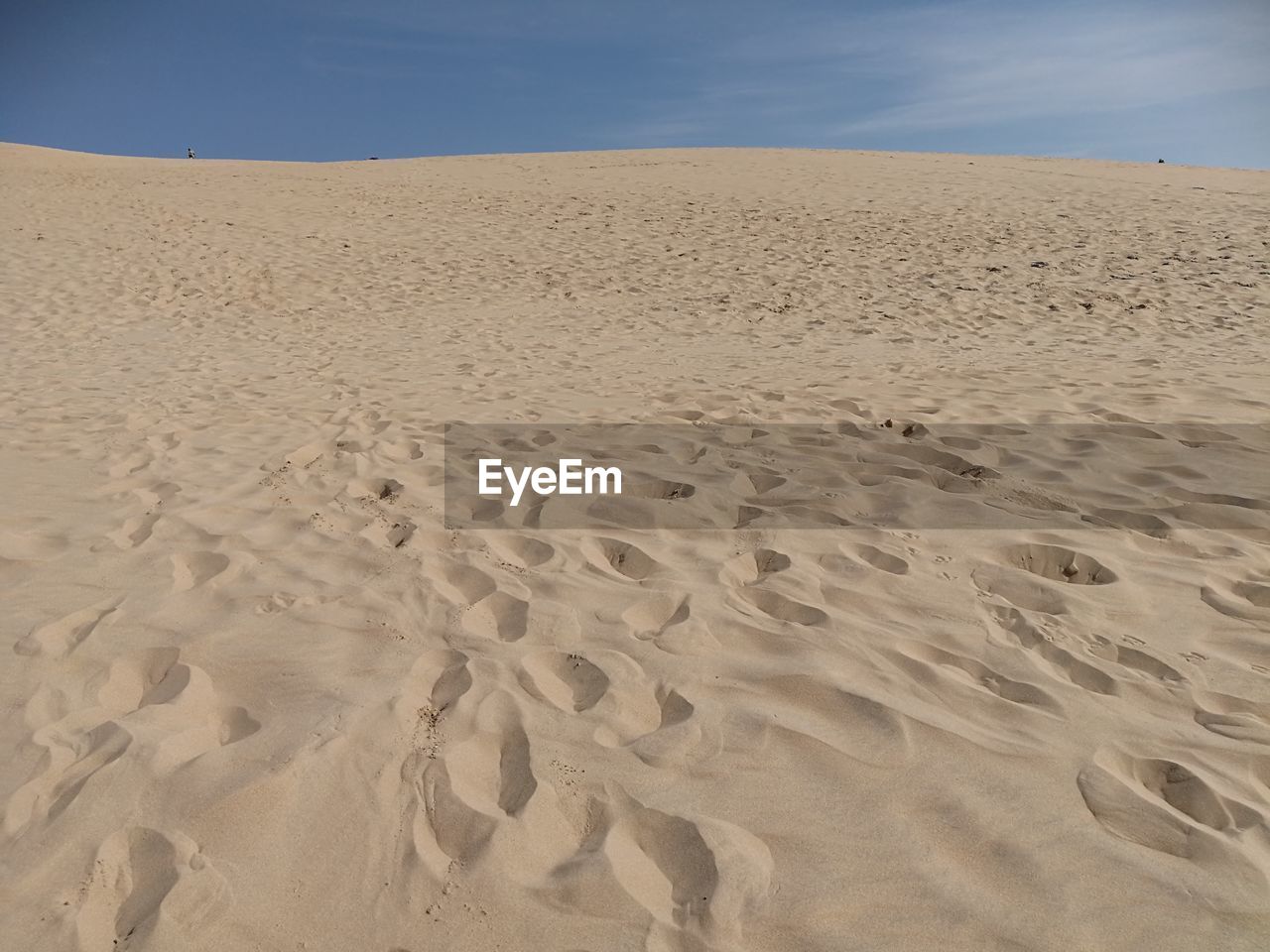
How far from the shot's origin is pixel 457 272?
41.0ft

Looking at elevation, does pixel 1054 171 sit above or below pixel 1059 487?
above

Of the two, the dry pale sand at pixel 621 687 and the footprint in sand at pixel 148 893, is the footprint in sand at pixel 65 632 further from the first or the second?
the footprint in sand at pixel 148 893

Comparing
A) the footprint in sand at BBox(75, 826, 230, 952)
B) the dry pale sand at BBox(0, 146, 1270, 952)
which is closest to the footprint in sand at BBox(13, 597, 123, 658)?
the dry pale sand at BBox(0, 146, 1270, 952)

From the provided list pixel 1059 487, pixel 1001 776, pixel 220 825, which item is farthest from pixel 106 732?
pixel 1059 487

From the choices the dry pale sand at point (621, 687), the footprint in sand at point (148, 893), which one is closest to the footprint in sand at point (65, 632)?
the dry pale sand at point (621, 687)

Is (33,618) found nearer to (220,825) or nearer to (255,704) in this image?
(255,704)

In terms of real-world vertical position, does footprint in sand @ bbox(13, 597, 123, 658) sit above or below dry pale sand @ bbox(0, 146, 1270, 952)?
below

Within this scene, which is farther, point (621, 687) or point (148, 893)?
point (621, 687)

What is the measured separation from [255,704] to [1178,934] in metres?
2.28

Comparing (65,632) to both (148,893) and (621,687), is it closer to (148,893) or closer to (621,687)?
(148,893)

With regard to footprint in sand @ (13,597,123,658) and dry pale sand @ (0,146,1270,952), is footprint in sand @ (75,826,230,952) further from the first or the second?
footprint in sand @ (13,597,123,658)

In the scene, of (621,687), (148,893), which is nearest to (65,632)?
(148,893)

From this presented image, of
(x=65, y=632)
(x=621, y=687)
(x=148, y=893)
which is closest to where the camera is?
(x=148, y=893)

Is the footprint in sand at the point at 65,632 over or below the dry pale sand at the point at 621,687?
below
